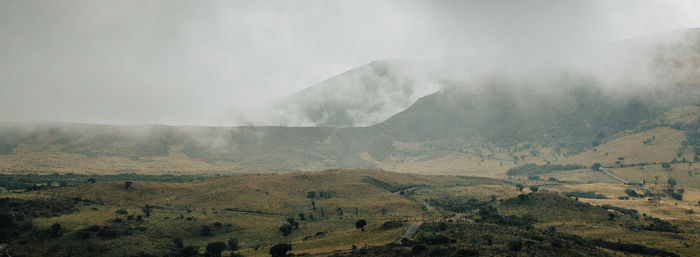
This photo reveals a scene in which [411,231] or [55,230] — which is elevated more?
[411,231]

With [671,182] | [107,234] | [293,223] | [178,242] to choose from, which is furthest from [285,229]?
[671,182]

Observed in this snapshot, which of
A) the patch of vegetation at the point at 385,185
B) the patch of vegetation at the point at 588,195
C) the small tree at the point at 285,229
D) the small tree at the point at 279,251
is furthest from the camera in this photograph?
the patch of vegetation at the point at 385,185

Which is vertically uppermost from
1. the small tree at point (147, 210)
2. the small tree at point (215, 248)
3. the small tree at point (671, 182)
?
the small tree at point (671, 182)

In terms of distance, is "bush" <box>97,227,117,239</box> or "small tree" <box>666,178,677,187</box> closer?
"bush" <box>97,227,117,239</box>

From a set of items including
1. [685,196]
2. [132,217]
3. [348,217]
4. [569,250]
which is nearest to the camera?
[569,250]

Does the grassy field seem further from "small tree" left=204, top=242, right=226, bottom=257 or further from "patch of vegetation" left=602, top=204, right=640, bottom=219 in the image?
"patch of vegetation" left=602, top=204, right=640, bottom=219

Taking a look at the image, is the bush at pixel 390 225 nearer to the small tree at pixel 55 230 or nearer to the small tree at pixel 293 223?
the small tree at pixel 293 223

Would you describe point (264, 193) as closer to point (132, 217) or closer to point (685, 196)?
point (132, 217)

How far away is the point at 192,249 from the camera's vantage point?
273 feet

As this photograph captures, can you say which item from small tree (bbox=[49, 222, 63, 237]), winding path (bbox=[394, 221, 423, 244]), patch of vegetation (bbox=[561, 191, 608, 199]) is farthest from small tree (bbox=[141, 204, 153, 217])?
patch of vegetation (bbox=[561, 191, 608, 199])

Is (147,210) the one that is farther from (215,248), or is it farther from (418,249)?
(418,249)

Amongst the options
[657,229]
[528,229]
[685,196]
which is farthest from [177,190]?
[685,196]

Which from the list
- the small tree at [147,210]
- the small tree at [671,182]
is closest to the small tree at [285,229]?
the small tree at [147,210]

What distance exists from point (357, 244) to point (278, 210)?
50.3 meters
